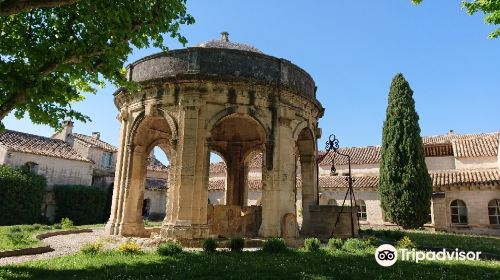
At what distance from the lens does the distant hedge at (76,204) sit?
3133 cm

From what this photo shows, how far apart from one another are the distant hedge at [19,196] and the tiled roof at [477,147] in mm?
35887

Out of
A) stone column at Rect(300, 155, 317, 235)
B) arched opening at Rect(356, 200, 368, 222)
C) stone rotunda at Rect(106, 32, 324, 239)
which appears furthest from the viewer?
arched opening at Rect(356, 200, 368, 222)

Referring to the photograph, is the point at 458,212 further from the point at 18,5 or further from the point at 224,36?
the point at 18,5

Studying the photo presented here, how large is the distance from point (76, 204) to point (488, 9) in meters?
32.1

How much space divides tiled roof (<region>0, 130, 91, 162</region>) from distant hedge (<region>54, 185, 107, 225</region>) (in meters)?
3.44

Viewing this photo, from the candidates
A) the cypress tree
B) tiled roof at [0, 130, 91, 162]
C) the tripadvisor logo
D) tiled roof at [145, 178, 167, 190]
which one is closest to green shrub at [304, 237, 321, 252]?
the tripadvisor logo

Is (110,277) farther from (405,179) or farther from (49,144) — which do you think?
(49,144)

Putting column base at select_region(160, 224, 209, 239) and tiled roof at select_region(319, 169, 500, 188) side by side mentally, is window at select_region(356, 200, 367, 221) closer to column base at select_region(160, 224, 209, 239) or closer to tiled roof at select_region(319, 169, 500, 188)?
tiled roof at select_region(319, 169, 500, 188)

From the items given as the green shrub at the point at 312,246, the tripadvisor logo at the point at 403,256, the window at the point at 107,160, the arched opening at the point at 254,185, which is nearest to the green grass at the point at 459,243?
the tripadvisor logo at the point at 403,256

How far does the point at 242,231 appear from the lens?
635 inches

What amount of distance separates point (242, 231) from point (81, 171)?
2440 centimetres

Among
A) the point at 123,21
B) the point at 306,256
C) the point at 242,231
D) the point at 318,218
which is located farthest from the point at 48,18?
the point at 318,218

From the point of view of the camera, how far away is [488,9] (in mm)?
10719

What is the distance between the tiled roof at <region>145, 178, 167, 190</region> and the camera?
39.0 m
